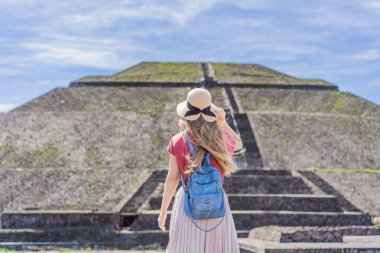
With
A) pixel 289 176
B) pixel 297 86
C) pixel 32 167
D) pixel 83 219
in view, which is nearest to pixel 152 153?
pixel 32 167

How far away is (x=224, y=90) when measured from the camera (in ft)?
120

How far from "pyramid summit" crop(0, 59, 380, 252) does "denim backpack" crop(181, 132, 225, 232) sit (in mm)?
4658

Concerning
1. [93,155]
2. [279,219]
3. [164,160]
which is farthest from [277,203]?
[93,155]

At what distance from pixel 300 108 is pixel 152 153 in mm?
10990

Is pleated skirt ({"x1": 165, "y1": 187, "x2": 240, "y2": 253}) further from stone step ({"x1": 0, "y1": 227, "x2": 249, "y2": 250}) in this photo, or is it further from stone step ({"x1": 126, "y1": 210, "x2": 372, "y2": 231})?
stone step ({"x1": 126, "y1": 210, "x2": 372, "y2": 231})

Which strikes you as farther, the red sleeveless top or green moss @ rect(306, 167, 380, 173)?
green moss @ rect(306, 167, 380, 173)

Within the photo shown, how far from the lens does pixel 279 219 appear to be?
1667 cm

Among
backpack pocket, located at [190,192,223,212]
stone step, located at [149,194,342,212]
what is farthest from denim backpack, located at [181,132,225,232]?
stone step, located at [149,194,342,212]

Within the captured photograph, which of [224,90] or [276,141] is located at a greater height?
[224,90]

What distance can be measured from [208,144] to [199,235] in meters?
0.72

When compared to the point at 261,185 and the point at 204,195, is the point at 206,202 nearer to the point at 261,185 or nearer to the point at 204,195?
the point at 204,195

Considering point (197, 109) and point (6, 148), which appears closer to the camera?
point (197, 109)

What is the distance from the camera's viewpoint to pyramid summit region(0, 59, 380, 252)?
16344 millimetres

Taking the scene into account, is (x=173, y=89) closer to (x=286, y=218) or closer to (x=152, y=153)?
(x=152, y=153)
